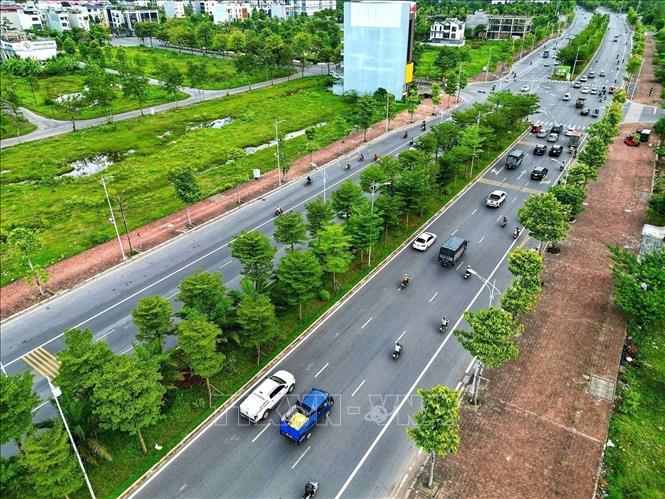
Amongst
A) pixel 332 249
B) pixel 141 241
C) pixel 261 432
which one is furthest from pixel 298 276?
pixel 141 241

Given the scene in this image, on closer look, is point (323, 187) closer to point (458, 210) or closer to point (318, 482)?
point (458, 210)

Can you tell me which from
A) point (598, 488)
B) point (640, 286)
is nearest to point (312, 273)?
point (598, 488)

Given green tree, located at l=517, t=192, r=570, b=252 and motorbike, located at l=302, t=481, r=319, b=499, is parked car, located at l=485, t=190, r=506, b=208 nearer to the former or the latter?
green tree, located at l=517, t=192, r=570, b=252

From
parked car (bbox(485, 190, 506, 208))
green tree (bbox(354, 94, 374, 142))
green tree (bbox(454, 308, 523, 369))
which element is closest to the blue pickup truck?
green tree (bbox(454, 308, 523, 369))

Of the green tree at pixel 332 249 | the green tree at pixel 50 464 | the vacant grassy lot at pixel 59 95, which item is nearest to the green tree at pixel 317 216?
the green tree at pixel 332 249

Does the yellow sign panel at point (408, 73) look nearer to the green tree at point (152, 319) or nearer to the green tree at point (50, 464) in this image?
the green tree at point (152, 319)
